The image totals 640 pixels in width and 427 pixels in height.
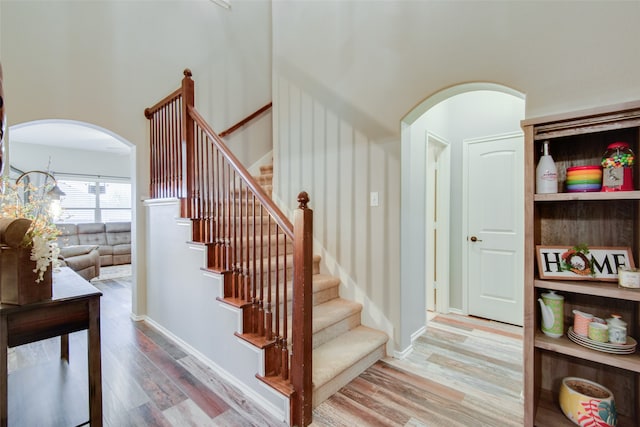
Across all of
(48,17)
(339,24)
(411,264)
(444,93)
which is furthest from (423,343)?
(48,17)

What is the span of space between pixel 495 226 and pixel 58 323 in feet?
12.2

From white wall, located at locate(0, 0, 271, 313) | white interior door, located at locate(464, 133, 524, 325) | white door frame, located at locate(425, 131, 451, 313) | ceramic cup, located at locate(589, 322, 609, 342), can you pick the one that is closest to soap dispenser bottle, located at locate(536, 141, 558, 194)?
ceramic cup, located at locate(589, 322, 609, 342)

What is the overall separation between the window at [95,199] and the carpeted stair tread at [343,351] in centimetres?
755

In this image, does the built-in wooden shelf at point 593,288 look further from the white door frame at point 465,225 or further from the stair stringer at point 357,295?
the white door frame at point 465,225

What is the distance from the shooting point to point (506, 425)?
1.75m

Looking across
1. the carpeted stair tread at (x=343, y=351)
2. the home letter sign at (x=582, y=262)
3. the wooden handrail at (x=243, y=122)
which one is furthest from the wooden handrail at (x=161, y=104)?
the home letter sign at (x=582, y=262)

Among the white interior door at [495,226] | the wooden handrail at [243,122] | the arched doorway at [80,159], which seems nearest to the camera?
the white interior door at [495,226]

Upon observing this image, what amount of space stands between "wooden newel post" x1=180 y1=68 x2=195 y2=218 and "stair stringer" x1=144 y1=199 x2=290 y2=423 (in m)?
0.13

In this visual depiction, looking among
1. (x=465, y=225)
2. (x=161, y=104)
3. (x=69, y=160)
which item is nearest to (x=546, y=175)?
(x=465, y=225)

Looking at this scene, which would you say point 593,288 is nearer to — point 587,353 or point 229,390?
point 587,353

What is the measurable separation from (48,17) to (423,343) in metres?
4.59

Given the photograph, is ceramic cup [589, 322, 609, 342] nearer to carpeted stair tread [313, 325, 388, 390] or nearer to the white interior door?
carpeted stair tread [313, 325, 388, 390]

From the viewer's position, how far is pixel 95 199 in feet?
25.5

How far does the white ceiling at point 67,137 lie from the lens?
5.55 m
